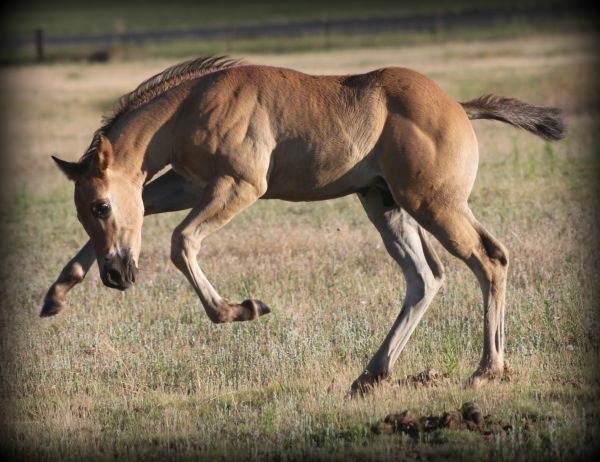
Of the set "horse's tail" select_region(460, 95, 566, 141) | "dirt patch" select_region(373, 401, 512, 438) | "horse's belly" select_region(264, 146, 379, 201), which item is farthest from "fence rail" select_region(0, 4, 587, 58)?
"dirt patch" select_region(373, 401, 512, 438)

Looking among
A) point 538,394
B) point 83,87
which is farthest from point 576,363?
point 83,87

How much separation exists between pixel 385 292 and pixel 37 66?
1203 inches

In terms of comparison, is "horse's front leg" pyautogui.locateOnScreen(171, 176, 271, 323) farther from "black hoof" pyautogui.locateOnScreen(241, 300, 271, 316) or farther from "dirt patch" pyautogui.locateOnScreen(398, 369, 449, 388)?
"dirt patch" pyautogui.locateOnScreen(398, 369, 449, 388)

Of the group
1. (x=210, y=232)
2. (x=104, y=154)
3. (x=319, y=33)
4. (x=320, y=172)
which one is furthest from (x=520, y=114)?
(x=319, y=33)

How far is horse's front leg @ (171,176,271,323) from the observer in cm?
725

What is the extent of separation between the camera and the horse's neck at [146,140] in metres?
7.96

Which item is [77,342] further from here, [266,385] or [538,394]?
[538,394]

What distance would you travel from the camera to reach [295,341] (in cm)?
874

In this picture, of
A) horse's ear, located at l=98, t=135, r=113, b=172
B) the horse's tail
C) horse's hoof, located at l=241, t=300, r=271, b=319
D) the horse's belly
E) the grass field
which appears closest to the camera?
the grass field

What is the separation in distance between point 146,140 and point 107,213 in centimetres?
60

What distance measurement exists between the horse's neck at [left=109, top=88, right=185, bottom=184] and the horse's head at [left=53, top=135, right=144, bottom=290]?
13 cm

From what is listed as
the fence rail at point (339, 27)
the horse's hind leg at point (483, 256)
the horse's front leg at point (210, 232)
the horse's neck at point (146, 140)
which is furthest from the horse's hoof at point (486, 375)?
the fence rail at point (339, 27)

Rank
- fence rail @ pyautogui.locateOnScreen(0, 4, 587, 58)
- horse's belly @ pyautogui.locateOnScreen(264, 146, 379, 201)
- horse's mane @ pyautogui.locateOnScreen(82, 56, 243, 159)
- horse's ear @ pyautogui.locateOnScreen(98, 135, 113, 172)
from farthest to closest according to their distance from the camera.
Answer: fence rail @ pyautogui.locateOnScreen(0, 4, 587, 58)
horse's mane @ pyautogui.locateOnScreen(82, 56, 243, 159)
horse's belly @ pyautogui.locateOnScreen(264, 146, 379, 201)
horse's ear @ pyautogui.locateOnScreen(98, 135, 113, 172)

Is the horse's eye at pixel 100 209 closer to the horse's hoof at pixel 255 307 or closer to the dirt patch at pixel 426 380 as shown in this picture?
the horse's hoof at pixel 255 307
